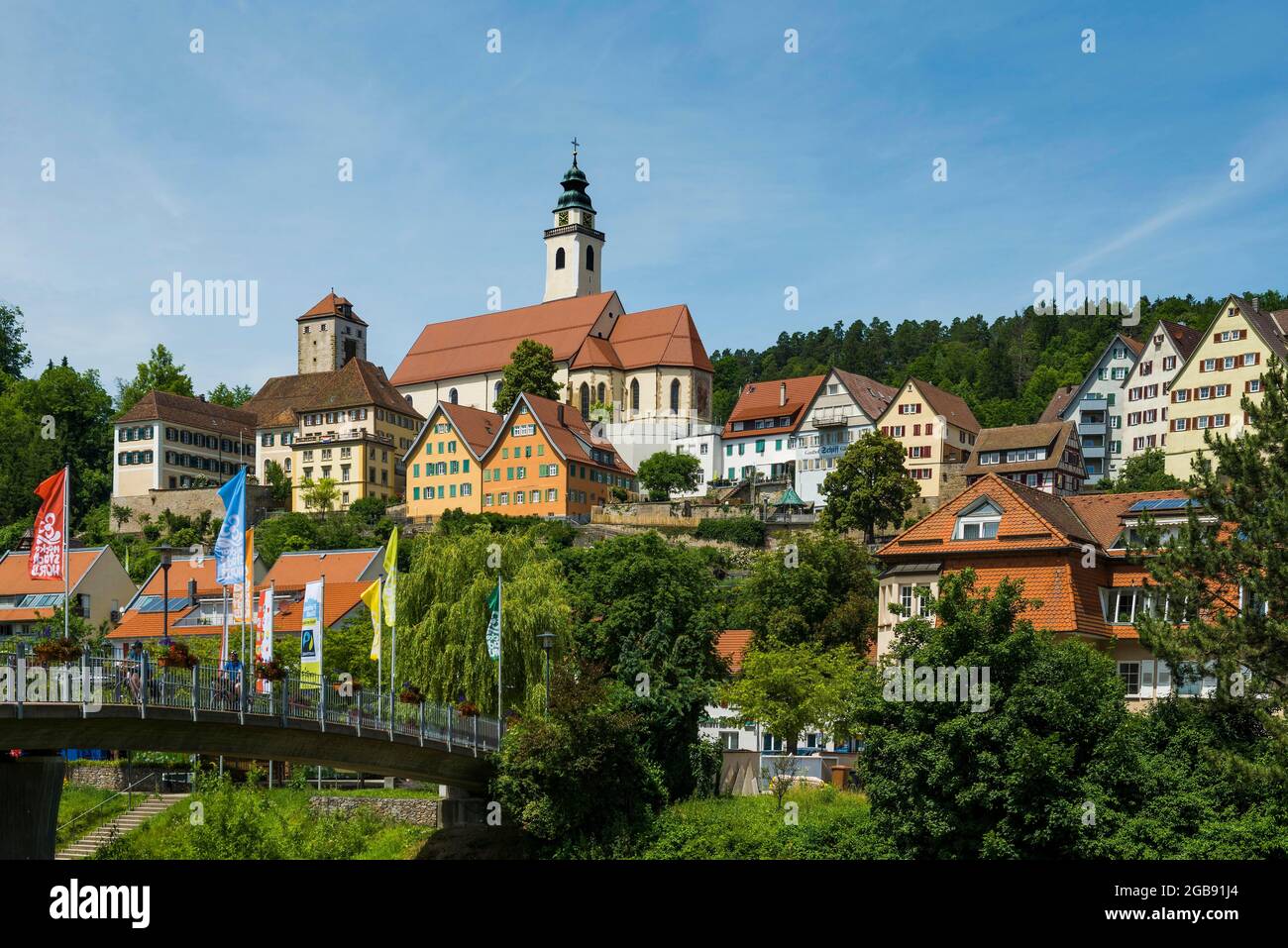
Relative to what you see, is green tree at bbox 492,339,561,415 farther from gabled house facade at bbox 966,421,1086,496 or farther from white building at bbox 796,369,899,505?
gabled house facade at bbox 966,421,1086,496

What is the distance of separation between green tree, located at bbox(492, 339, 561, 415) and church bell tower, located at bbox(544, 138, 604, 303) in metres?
26.3

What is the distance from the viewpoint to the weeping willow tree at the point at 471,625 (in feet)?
184

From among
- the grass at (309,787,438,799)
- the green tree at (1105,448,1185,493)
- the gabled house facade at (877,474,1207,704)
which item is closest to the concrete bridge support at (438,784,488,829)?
the grass at (309,787,438,799)

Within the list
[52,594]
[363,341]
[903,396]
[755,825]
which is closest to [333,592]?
[52,594]

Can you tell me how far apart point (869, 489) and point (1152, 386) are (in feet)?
101

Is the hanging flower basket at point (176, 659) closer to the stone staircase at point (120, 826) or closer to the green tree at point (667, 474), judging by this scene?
the stone staircase at point (120, 826)

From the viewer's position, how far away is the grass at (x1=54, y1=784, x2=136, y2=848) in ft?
192

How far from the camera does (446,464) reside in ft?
395

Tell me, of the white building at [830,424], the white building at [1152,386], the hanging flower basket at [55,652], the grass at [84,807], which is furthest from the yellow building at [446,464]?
the hanging flower basket at [55,652]

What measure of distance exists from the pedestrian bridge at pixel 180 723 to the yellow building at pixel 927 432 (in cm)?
7491

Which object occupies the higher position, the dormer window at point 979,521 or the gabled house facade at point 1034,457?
the gabled house facade at point 1034,457

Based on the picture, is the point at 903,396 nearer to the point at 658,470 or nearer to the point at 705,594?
the point at 658,470
